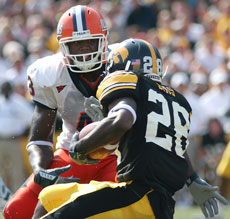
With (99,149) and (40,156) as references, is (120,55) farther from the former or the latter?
(40,156)

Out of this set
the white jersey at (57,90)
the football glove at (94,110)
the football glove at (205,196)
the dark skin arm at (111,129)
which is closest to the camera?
the dark skin arm at (111,129)

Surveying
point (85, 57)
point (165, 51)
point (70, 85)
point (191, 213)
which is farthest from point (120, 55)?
point (165, 51)

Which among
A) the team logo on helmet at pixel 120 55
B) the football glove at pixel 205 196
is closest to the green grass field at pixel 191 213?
the football glove at pixel 205 196

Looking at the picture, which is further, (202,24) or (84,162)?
(202,24)

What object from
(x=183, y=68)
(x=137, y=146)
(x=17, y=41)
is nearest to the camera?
(x=137, y=146)

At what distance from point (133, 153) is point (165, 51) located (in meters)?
7.61

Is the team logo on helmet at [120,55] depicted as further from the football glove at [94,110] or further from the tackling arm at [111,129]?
the tackling arm at [111,129]

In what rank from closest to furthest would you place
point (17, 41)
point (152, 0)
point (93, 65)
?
point (93, 65), point (17, 41), point (152, 0)

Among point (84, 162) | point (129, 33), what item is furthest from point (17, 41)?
point (84, 162)

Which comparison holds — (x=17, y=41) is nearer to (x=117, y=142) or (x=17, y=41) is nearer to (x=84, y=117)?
(x=84, y=117)

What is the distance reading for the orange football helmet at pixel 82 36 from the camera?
4.28m

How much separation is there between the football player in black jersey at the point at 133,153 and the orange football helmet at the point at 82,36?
86cm

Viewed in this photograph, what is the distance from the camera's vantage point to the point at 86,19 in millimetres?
4367

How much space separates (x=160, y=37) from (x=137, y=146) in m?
8.51
